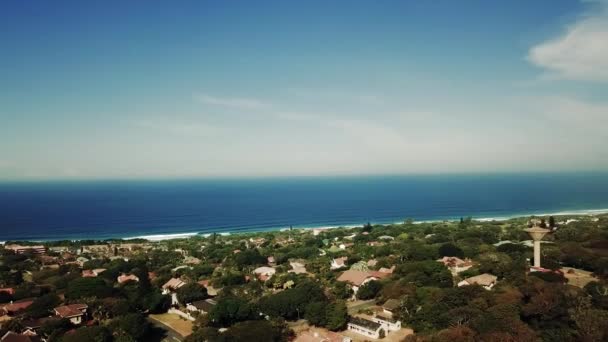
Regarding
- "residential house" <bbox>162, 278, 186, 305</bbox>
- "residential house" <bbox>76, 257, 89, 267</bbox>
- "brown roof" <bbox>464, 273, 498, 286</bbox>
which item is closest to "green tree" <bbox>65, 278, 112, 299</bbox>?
"residential house" <bbox>162, 278, 186, 305</bbox>

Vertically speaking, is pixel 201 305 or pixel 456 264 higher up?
pixel 456 264

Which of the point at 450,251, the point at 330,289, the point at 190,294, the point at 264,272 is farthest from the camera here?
the point at 450,251

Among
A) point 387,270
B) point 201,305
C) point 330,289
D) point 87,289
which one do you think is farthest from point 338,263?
point 87,289

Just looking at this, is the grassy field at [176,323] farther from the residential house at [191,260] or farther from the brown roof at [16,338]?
the residential house at [191,260]

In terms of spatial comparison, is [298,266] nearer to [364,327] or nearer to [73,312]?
[364,327]

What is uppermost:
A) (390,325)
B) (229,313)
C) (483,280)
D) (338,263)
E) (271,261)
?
(483,280)

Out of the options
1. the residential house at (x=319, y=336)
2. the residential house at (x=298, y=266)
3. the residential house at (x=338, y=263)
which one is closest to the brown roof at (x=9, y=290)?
the residential house at (x=298, y=266)

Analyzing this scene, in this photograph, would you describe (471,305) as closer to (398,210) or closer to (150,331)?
(150,331)
